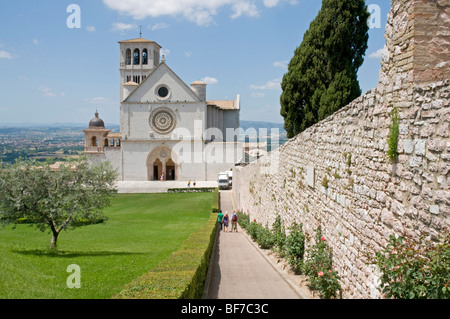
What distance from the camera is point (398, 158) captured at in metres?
4.84

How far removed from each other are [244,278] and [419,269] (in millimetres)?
6195

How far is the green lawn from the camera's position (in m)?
7.22

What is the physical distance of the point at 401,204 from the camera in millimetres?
4785

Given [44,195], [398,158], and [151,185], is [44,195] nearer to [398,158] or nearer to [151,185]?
[398,158]

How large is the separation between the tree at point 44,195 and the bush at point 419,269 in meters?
11.3

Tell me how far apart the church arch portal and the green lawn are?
26526mm

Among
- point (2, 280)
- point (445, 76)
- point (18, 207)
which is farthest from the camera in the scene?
point (18, 207)

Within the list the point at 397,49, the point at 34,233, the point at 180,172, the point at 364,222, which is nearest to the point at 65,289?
the point at 364,222

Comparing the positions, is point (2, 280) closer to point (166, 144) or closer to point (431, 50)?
point (431, 50)

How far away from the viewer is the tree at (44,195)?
1334cm

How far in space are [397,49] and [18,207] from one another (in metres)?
11.9

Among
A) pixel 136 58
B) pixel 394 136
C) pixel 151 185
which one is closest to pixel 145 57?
pixel 136 58

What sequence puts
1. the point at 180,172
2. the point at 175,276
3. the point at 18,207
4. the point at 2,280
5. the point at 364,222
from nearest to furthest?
the point at 364,222
the point at 175,276
the point at 2,280
the point at 18,207
the point at 180,172

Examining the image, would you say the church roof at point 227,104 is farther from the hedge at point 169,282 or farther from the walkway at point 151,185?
the hedge at point 169,282
